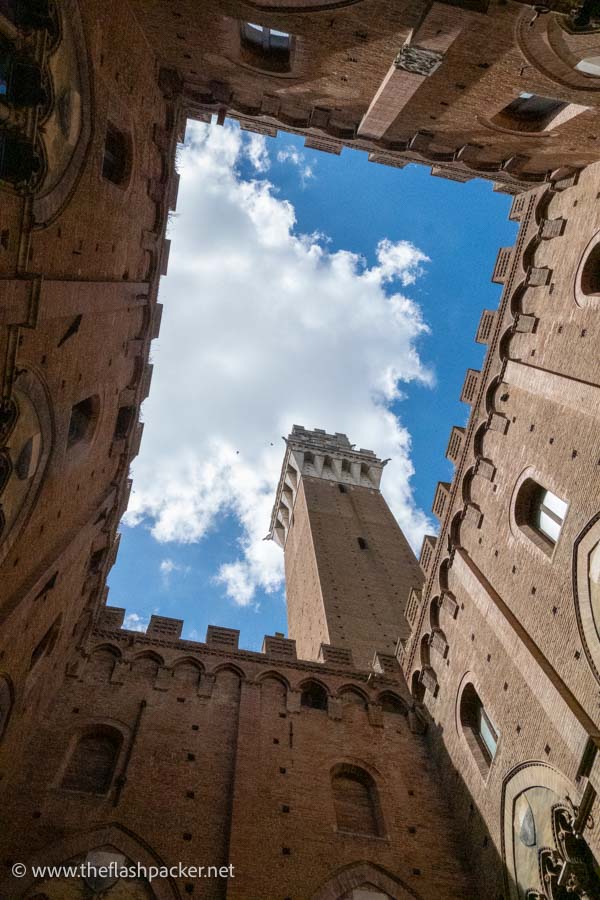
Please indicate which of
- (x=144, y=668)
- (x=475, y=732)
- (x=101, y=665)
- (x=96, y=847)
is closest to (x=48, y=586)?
(x=101, y=665)

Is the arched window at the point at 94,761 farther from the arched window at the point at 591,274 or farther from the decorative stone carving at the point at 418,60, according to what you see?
the decorative stone carving at the point at 418,60

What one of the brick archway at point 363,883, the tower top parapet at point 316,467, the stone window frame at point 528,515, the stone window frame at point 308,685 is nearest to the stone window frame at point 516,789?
the brick archway at point 363,883

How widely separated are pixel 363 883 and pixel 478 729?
11.7ft

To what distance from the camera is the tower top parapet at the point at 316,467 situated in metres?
42.4

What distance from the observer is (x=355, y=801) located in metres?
12.1

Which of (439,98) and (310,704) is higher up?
(439,98)

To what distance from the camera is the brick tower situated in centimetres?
2527

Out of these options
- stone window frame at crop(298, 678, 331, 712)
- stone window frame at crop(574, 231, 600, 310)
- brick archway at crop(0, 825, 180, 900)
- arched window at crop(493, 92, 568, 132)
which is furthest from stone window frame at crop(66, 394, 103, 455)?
arched window at crop(493, 92, 568, 132)

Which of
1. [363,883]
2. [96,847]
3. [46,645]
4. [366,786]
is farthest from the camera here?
[366,786]

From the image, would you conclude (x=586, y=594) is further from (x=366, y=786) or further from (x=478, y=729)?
(x=366, y=786)

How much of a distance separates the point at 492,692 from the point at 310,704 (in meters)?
4.39

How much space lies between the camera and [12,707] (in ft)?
33.8

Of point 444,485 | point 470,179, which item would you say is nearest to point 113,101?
point 470,179

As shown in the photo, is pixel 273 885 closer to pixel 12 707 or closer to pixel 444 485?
pixel 12 707
